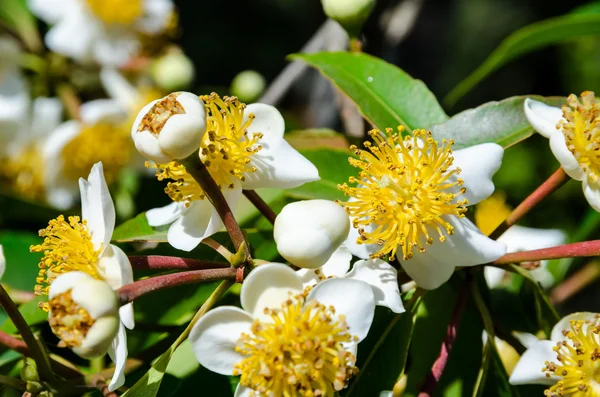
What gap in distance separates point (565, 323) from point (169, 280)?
24.0 inches

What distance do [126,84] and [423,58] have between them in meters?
1.50

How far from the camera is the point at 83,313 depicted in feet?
2.77

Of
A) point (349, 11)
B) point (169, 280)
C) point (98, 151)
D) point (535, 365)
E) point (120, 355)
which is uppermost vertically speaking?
point (349, 11)

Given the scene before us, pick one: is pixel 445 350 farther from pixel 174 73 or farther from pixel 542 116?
pixel 174 73

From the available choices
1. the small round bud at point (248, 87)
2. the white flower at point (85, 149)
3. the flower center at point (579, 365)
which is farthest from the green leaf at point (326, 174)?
the white flower at point (85, 149)

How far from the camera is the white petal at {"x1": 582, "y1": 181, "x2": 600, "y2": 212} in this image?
1.12 meters

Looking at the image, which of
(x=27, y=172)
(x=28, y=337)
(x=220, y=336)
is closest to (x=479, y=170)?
(x=220, y=336)

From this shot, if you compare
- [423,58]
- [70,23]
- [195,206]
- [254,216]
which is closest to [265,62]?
[423,58]

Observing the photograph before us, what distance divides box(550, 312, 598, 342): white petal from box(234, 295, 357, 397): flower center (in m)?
0.37

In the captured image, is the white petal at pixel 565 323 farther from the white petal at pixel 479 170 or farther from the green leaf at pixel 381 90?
the green leaf at pixel 381 90

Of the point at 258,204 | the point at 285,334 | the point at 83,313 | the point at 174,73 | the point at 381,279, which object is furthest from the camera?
the point at 174,73

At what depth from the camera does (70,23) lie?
2270 mm

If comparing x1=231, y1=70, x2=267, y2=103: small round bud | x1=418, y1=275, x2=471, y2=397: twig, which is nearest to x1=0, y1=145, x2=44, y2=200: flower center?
x1=231, y1=70, x2=267, y2=103: small round bud

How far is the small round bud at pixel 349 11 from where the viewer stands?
147 cm
